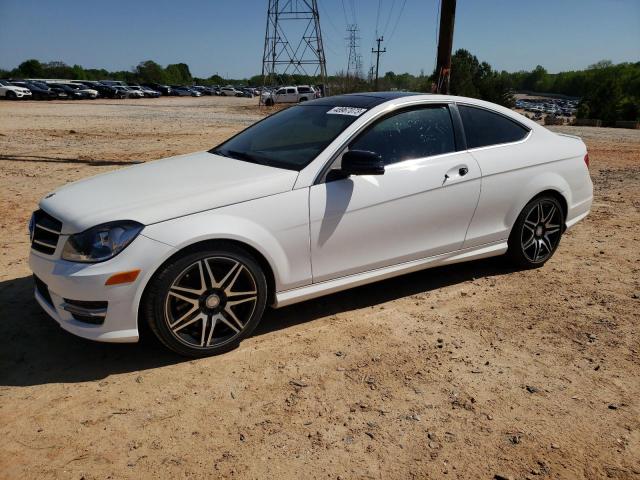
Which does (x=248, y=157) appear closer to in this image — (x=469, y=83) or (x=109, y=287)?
(x=109, y=287)

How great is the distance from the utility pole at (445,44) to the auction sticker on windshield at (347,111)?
28.9ft

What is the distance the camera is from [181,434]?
8.82 ft

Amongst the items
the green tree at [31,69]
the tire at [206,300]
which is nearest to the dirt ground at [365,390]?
the tire at [206,300]

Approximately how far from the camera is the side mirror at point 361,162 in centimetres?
352

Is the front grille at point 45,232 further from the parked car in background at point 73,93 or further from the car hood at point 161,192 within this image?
the parked car in background at point 73,93

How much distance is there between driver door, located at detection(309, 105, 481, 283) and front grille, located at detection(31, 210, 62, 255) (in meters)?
1.59

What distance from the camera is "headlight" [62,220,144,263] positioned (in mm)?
3031

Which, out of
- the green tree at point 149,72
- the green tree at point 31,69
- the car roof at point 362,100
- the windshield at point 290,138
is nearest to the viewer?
the windshield at point 290,138

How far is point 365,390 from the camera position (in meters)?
3.06

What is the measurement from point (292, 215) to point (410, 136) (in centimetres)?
126

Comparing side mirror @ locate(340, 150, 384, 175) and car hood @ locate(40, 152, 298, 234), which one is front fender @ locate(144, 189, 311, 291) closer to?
car hood @ locate(40, 152, 298, 234)

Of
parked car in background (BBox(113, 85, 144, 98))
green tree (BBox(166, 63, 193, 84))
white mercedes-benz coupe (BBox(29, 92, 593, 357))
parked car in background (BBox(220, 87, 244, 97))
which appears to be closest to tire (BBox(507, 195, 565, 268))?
white mercedes-benz coupe (BBox(29, 92, 593, 357))

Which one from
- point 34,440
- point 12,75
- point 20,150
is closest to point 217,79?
point 12,75

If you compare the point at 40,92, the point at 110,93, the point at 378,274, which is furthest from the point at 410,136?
the point at 110,93
